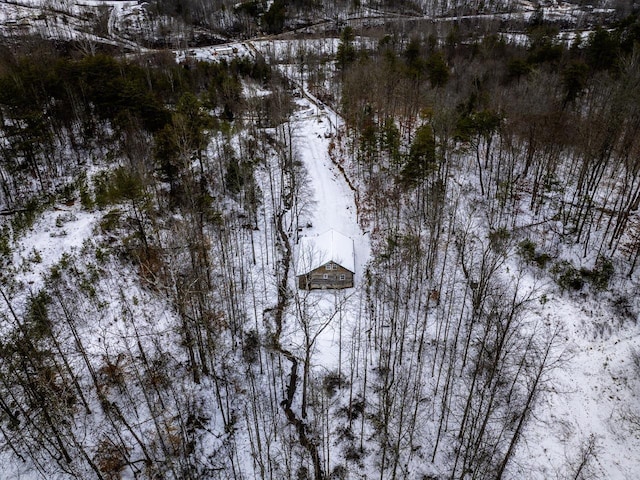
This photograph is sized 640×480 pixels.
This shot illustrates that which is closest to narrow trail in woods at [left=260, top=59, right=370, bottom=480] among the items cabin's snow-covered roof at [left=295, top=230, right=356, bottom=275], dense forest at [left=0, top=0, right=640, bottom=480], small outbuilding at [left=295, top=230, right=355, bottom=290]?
dense forest at [left=0, top=0, right=640, bottom=480]

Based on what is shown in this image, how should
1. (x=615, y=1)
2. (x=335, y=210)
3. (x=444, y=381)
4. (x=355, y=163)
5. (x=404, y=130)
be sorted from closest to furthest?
(x=444, y=381) → (x=335, y=210) → (x=355, y=163) → (x=404, y=130) → (x=615, y=1)

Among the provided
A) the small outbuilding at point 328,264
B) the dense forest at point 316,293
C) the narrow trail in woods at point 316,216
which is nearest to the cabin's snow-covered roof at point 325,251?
the small outbuilding at point 328,264

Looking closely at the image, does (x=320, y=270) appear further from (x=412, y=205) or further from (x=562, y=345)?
(x=562, y=345)

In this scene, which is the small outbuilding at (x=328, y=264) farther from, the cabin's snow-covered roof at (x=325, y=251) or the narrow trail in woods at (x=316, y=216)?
the narrow trail in woods at (x=316, y=216)

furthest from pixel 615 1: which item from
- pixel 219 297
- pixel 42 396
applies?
pixel 42 396

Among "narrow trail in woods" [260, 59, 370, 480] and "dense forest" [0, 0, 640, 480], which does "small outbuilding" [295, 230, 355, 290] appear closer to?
"narrow trail in woods" [260, 59, 370, 480]

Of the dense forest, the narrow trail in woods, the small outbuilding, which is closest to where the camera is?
the dense forest
